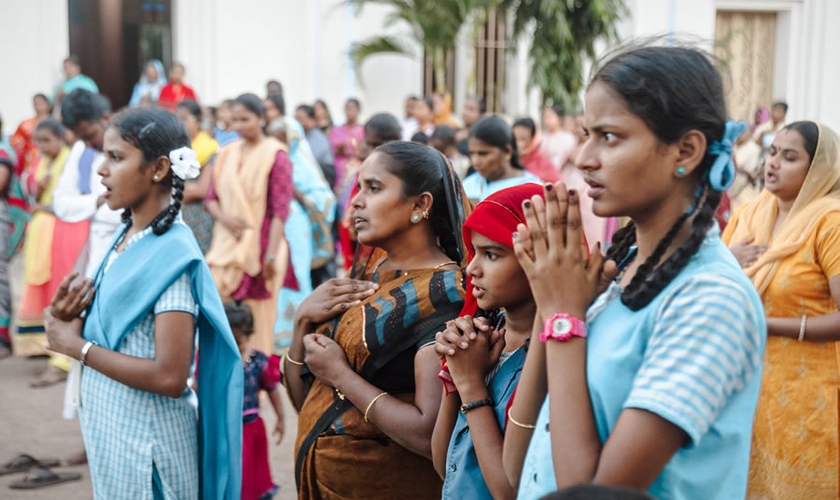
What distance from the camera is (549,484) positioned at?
1546 mm

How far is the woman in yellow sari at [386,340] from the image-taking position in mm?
2422

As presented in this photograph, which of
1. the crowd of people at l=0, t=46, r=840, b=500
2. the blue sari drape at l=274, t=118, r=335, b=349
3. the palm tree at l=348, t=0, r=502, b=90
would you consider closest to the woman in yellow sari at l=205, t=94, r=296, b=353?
the blue sari drape at l=274, t=118, r=335, b=349

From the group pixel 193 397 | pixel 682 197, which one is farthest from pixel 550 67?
pixel 682 197

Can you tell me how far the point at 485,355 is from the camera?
1.99 metres

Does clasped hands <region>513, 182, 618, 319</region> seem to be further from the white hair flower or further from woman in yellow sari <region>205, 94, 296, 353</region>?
woman in yellow sari <region>205, 94, 296, 353</region>

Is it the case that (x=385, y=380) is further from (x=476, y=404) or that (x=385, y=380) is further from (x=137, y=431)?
(x=137, y=431)

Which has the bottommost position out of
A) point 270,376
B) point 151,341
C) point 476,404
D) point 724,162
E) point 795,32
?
point 270,376

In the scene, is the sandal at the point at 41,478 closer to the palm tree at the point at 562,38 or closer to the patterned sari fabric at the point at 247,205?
the patterned sari fabric at the point at 247,205

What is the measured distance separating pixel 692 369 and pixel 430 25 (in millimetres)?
12210

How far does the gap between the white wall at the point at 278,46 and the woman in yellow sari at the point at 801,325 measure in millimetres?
11019

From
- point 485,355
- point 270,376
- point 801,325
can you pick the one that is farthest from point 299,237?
point 485,355

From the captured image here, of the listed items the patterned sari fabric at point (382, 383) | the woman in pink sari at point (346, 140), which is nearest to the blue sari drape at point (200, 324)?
the patterned sari fabric at point (382, 383)

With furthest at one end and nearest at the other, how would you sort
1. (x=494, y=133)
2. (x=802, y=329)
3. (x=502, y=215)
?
1. (x=494, y=133)
2. (x=802, y=329)
3. (x=502, y=215)

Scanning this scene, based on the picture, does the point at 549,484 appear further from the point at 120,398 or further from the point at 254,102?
the point at 254,102
